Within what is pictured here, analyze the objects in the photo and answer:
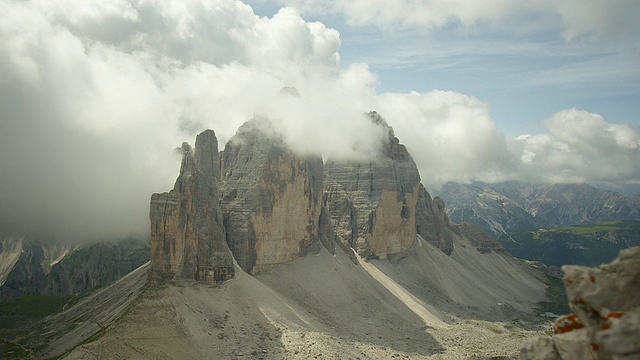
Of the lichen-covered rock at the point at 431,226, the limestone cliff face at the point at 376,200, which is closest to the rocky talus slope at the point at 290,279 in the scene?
the limestone cliff face at the point at 376,200

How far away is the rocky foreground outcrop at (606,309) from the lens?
41.7 feet

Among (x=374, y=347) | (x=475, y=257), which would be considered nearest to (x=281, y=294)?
(x=374, y=347)

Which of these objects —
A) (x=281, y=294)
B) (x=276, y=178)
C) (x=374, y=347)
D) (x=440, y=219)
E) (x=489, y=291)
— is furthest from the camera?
(x=440, y=219)

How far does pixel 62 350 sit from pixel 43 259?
120942 millimetres

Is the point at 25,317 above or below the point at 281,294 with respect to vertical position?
below

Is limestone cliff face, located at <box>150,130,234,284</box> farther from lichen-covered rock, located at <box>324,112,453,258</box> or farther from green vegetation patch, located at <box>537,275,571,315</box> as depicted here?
green vegetation patch, located at <box>537,275,571,315</box>

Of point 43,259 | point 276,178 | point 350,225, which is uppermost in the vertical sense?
point 276,178

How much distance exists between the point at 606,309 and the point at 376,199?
102m

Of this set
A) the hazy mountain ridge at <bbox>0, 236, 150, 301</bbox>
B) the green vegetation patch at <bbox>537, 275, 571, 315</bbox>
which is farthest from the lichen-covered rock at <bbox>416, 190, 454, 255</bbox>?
the hazy mountain ridge at <bbox>0, 236, 150, 301</bbox>

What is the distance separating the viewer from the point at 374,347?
6619cm

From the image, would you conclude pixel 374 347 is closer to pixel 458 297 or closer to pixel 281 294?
pixel 281 294

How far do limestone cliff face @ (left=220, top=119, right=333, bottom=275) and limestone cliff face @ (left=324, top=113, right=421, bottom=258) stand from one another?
20066 mm

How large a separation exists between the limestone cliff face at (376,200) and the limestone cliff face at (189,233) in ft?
148

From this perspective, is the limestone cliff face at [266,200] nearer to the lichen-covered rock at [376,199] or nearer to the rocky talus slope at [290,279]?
the rocky talus slope at [290,279]
